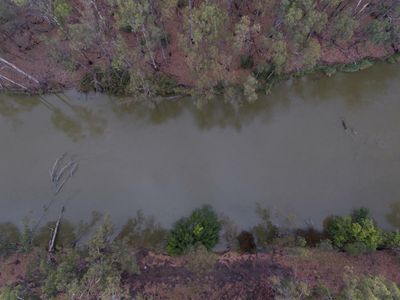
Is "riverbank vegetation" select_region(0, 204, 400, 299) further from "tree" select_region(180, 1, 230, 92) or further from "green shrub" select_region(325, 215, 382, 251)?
"tree" select_region(180, 1, 230, 92)

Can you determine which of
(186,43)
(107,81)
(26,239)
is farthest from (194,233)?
(107,81)

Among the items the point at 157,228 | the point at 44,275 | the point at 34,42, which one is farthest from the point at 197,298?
the point at 34,42

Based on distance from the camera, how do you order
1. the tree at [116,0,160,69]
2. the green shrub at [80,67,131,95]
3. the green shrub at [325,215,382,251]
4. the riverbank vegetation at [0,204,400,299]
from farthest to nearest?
1. the green shrub at [80,67,131,95]
2. the green shrub at [325,215,382,251]
3. the riverbank vegetation at [0,204,400,299]
4. the tree at [116,0,160,69]

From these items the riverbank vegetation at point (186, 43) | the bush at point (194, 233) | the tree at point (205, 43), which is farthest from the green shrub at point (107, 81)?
the bush at point (194, 233)

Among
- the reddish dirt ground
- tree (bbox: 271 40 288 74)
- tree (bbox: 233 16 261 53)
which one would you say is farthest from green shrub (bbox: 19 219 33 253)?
tree (bbox: 271 40 288 74)

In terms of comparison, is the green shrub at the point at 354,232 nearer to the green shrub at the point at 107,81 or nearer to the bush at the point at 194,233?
the bush at the point at 194,233
